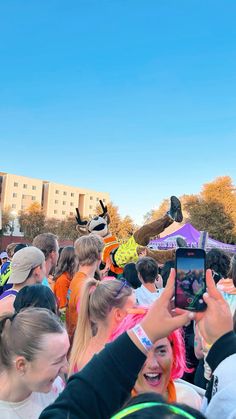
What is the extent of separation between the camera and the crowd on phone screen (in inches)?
40.3

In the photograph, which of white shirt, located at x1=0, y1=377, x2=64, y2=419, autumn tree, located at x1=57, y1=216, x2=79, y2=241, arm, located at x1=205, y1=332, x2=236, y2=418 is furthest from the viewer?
autumn tree, located at x1=57, y1=216, x2=79, y2=241

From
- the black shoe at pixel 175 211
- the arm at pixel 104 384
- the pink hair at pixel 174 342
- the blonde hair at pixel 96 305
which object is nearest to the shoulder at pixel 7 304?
the blonde hair at pixel 96 305

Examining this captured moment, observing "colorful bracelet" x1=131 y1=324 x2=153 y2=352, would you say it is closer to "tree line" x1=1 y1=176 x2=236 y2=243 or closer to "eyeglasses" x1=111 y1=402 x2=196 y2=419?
"eyeglasses" x1=111 y1=402 x2=196 y2=419

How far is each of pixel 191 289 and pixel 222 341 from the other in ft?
Answer: 0.64

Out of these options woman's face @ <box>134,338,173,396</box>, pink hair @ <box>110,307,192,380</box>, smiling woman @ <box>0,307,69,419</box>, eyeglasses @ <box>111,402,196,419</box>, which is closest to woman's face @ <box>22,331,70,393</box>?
smiling woman @ <box>0,307,69,419</box>

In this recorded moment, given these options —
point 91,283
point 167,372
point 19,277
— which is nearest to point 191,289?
point 167,372

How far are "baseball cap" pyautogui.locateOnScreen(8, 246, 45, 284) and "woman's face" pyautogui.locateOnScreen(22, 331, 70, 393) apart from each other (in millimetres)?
1357

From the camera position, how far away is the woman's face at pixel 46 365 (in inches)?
68.5

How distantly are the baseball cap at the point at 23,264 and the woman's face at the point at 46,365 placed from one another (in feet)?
4.45

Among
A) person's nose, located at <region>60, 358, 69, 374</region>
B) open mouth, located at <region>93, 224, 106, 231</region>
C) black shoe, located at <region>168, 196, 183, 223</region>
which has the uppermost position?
black shoe, located at <region>168, 196, 183, 223</region>

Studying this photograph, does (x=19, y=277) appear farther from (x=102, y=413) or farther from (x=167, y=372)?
(x=102, y=413)

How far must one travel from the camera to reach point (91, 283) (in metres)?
2.87

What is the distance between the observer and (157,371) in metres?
1.84

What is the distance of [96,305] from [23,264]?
907 millimetres
